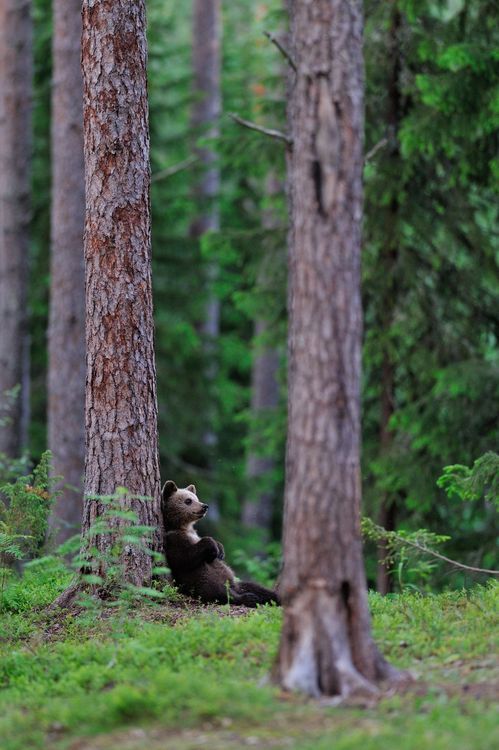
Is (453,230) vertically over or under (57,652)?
over

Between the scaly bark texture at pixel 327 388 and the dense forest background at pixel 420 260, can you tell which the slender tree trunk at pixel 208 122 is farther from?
the scaly bark texture at pixel 327 388

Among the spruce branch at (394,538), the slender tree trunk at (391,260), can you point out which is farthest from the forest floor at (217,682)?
the slender tree trunk at (391,260)

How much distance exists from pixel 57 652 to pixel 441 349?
782cm

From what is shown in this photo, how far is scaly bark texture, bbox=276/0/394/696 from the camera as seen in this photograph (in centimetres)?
580

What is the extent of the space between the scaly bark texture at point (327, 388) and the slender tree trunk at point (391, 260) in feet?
25.3

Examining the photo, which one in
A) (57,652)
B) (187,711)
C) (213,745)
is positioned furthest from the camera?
(57,652)

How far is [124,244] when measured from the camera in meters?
8.32

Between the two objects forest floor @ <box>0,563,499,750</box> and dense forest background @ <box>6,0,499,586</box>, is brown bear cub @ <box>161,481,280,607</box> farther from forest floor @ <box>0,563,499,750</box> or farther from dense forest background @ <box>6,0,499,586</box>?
dense forest background @ <box>6,0,499,586</box>

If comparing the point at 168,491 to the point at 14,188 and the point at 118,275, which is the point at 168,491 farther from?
the point at 14,188

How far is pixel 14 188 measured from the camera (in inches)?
647

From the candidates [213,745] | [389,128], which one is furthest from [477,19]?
[213,745]

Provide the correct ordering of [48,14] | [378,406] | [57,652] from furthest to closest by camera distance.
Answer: [48,14] → [378,406] → [57,652]

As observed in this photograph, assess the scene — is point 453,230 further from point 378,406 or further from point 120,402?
point 120,402

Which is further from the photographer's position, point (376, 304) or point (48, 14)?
point (48, 14)
